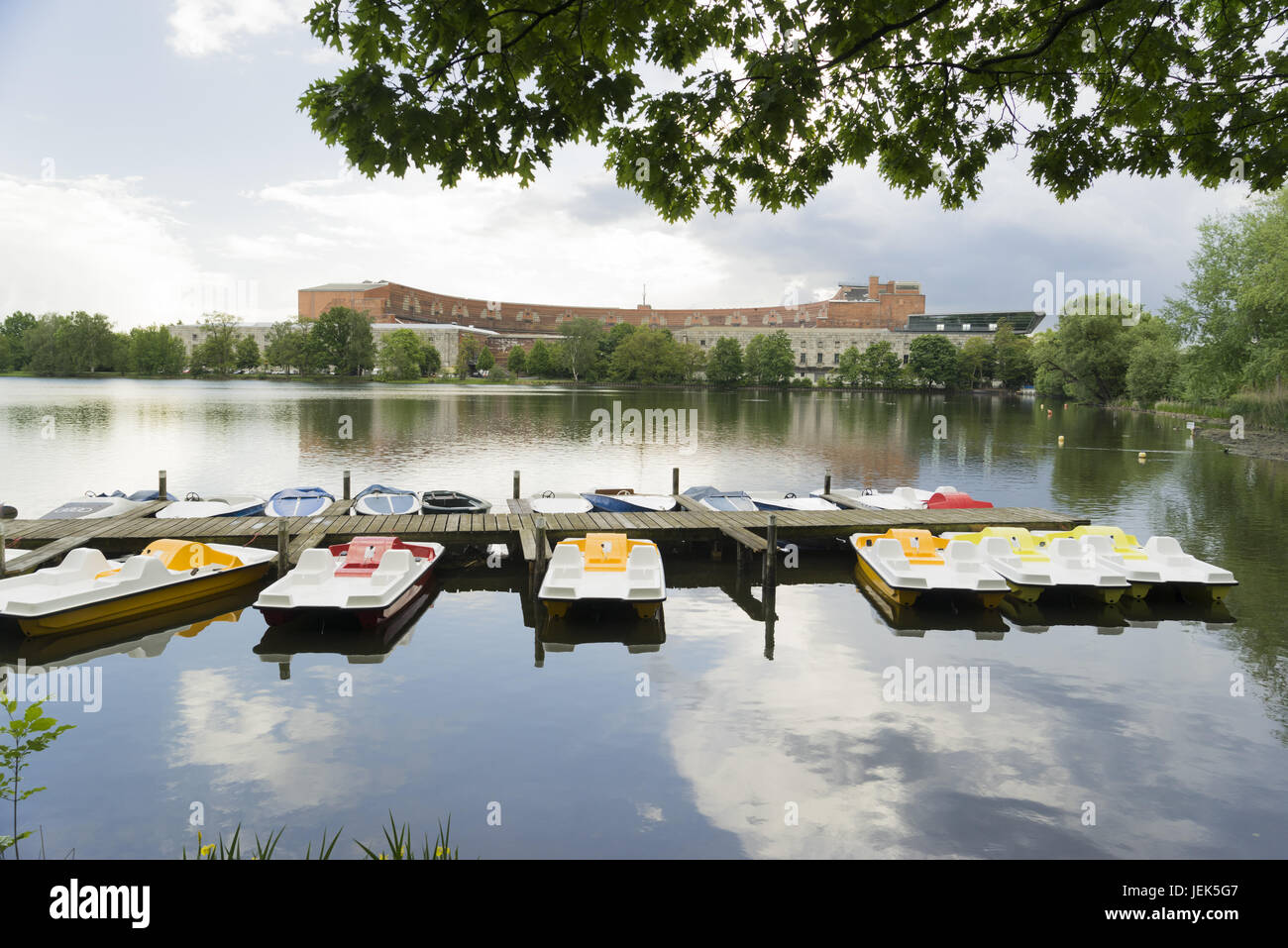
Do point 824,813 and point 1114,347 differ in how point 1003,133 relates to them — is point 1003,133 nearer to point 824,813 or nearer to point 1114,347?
point 824,813

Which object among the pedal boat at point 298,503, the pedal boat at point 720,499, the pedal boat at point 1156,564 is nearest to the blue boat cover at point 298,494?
the pedal boat at point 298,503

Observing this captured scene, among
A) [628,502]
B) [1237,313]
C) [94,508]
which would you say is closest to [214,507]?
[94,508]

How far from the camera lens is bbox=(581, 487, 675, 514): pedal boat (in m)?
22.5

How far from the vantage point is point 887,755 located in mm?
9812

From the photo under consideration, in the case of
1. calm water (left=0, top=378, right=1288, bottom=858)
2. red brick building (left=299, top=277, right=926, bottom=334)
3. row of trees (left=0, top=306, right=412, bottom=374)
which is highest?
red brick building (left=299, top=277, right=926, bottom=334)

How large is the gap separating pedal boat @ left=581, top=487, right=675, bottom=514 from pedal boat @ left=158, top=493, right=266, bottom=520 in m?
9.68

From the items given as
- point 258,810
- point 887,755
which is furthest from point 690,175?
point 258,810

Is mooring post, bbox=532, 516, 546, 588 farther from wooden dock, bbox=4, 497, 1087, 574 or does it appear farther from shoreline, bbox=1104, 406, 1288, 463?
shoreline, bbox=1104, 406, 1288, 463

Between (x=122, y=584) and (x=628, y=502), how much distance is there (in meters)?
12.6

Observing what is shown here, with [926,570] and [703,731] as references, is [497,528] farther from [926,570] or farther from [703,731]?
[926,570]

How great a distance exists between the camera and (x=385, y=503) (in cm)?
2169

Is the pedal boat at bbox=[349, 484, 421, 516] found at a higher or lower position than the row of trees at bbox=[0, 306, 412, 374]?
lower

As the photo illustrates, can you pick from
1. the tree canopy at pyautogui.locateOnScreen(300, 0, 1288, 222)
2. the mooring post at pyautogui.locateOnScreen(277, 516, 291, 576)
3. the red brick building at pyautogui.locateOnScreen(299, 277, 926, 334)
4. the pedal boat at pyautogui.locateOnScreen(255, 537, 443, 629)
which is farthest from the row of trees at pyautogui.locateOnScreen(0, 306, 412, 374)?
the tree canopy at pyautogui.locateOnScreen(300, 0, 1288, 222)

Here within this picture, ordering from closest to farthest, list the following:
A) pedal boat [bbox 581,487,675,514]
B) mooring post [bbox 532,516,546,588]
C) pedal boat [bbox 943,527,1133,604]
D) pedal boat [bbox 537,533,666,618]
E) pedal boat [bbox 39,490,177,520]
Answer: pedal boat [bbox 537,533,666,618] → pedal boat [bbox 943,527,1133,604] → mooring post [bbox 532,516,546,588] → pedal boat [bbox 39,490,177,520] → pedal boat [bbox 581,487,675,514]
